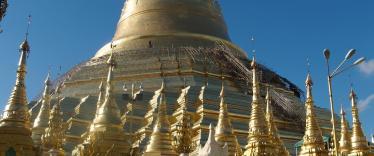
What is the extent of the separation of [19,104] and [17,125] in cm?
66

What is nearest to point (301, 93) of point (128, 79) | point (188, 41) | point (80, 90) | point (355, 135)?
point (188, 41)

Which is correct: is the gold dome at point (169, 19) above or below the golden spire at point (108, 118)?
above

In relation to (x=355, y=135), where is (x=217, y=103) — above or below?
above

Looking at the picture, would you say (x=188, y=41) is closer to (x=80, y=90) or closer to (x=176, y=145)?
(x=80, y=90)

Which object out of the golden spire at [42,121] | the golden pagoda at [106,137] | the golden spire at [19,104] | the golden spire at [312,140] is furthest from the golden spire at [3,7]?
the golden spire at [42,121]

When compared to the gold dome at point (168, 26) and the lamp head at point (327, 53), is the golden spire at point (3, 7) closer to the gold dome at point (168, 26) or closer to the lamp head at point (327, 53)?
the lamp head at point (327, 53)

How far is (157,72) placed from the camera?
30.3m

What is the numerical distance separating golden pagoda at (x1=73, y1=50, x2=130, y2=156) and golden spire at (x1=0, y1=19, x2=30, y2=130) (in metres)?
2.17

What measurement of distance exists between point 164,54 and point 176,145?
1539cm

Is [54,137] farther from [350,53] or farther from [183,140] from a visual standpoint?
[350,53]

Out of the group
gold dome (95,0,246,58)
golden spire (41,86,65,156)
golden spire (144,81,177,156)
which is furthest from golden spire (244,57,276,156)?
gold dome (95,0,246,58)

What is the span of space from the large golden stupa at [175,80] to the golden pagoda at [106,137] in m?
4.70

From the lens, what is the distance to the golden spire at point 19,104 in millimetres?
13484

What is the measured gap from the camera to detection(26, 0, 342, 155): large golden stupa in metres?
25.1
